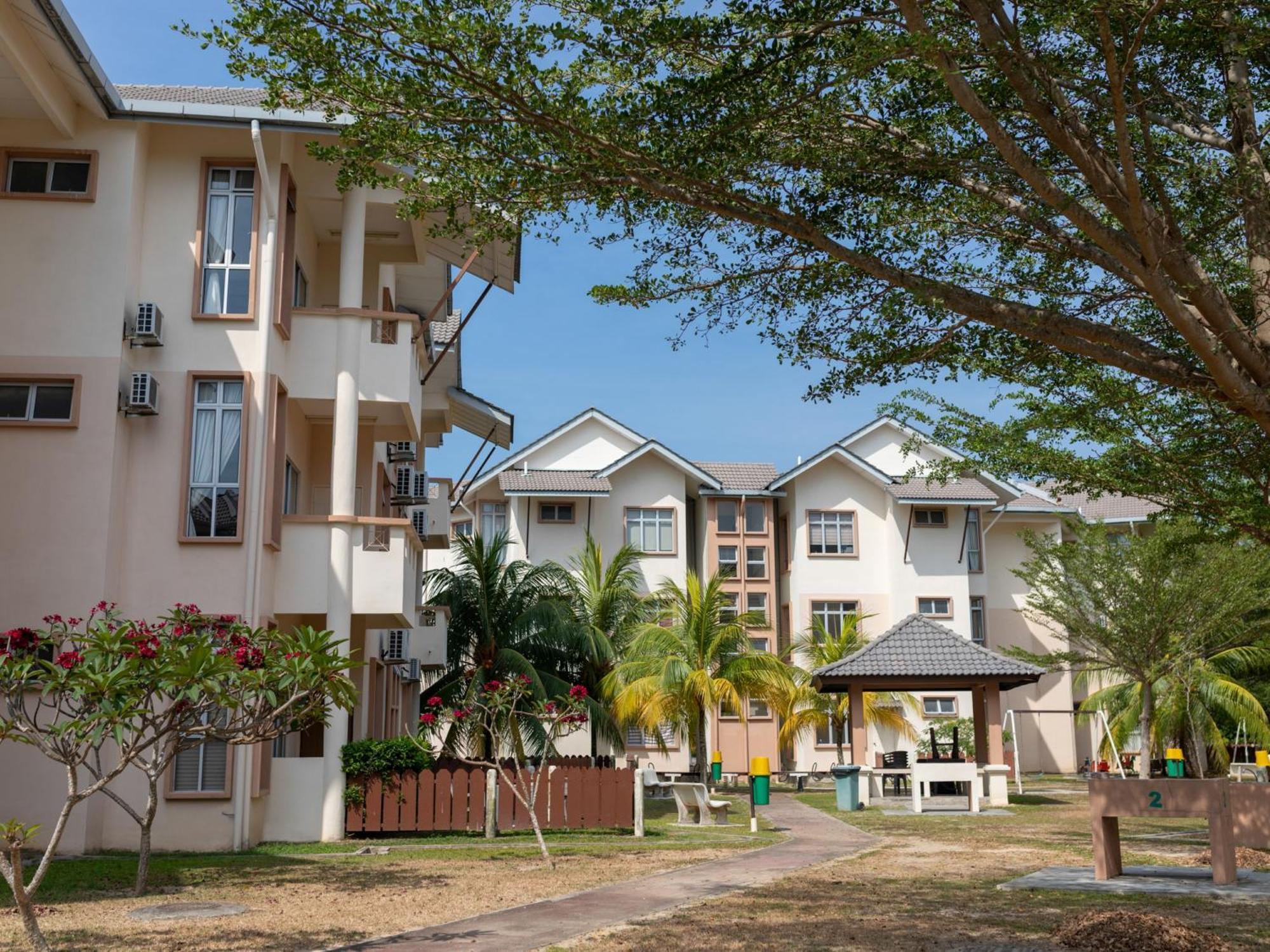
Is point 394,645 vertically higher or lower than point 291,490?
lower

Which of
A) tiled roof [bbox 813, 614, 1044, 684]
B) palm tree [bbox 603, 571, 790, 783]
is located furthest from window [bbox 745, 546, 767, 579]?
tiled roof [bbox 813, 614, 1044, 684]

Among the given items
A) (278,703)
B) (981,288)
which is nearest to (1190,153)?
(981,288)

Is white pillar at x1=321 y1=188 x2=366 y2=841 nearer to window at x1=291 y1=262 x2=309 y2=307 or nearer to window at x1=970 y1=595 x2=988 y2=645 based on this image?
window at x1=291 y1=262 x2=309 y2=307

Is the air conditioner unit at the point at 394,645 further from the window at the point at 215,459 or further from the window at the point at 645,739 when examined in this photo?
the window at the point at 645,739

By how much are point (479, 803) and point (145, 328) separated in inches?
330

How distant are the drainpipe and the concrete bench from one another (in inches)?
310

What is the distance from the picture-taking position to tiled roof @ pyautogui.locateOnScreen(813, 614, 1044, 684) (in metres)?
28.8

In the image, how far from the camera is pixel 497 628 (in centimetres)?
3195

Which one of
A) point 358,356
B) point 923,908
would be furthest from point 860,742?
point 923,908

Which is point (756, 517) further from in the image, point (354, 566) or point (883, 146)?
point (883, 146)

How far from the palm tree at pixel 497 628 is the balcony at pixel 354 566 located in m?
11.4

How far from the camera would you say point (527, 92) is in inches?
371

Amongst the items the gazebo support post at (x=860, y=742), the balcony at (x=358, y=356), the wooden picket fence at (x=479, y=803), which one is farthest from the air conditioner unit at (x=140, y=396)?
the gazebo support post at (x=860, y=742)

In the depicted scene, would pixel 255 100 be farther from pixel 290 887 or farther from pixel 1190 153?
pixel 1190 153
